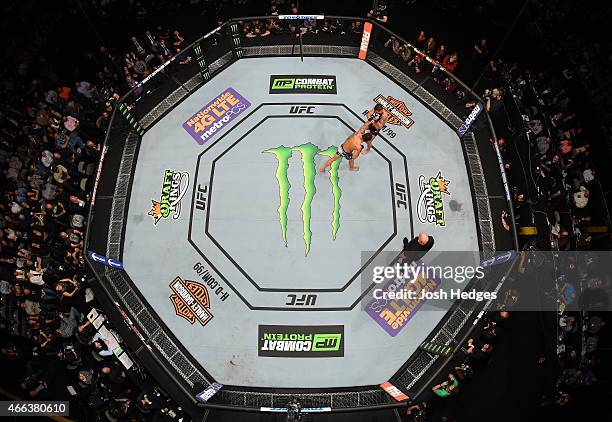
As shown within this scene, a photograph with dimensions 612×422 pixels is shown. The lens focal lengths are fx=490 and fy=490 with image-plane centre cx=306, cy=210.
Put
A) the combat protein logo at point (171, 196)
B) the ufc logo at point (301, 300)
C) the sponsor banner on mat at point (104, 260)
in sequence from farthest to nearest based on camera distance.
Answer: the combat protein logo at point (171, 196)
the ufc logo at point (301, 300)
the sponsor banner on mat at point (104, 260)

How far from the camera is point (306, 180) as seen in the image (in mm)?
11461

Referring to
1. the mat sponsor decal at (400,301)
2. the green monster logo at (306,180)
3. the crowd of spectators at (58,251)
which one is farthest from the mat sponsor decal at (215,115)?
the mat sponsor decal at (400,301)

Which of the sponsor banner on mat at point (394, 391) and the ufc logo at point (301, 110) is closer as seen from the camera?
the sponsor banner on mat at point (394, 391)

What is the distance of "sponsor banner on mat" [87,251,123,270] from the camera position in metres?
9.92

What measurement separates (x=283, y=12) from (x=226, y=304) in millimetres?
8246

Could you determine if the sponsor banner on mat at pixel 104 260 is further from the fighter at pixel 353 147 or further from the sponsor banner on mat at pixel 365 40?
the sponsor banner on mat at pixel 365 40

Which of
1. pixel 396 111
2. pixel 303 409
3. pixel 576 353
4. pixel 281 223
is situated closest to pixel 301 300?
pixel 281 223

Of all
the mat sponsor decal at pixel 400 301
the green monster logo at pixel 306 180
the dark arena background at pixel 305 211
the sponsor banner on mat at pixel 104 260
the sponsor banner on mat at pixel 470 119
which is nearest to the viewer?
the dark arena background at pixel 305 211

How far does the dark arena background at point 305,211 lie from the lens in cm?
964

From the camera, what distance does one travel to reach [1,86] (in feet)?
38.2

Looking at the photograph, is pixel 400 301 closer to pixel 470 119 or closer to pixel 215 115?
pixel 470 119

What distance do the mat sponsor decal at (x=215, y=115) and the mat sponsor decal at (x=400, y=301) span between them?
5.58 meters

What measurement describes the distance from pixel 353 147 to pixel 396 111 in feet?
7.46

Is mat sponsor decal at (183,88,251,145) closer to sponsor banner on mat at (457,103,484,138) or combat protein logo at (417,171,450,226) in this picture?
combat protein logo at (417,171,450,226)
